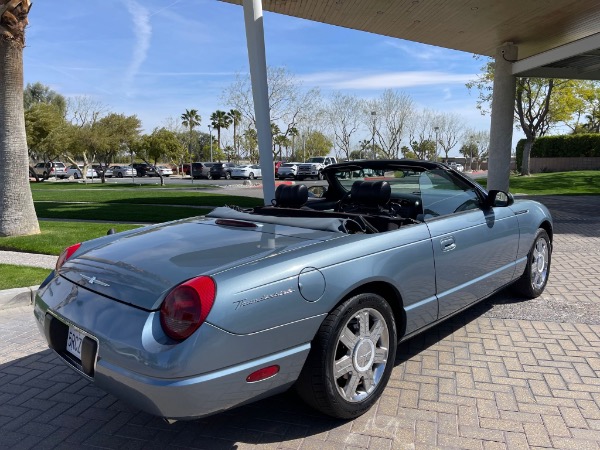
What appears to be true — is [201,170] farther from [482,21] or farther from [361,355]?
[361,355]

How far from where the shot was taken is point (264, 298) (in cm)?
236

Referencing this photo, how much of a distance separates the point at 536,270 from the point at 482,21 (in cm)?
1004

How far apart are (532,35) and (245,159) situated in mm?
58635

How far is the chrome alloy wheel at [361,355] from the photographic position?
2768 mm

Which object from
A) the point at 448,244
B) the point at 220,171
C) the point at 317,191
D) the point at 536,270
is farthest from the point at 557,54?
the point at 220,171

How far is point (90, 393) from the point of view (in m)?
3.31

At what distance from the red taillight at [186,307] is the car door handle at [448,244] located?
6.20ft

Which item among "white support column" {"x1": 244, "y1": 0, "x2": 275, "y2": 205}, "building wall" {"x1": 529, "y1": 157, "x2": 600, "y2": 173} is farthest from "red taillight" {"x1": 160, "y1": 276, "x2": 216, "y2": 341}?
"building wall" {"x1": 529, "y1": 157, "x2": 600, "y2": 173}

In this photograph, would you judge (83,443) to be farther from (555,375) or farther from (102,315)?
(555,375)

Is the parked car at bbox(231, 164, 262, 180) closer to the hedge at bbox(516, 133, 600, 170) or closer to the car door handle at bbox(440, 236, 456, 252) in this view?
the hedge at bbox(516, 133, 600, 170)

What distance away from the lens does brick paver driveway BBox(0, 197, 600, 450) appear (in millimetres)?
2682

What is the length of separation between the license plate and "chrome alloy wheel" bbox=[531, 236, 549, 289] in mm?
4316

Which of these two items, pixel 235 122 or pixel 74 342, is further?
pixel 235 122

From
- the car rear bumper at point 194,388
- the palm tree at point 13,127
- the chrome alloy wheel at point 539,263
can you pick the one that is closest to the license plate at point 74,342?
the car rear bumper at point 194,388
